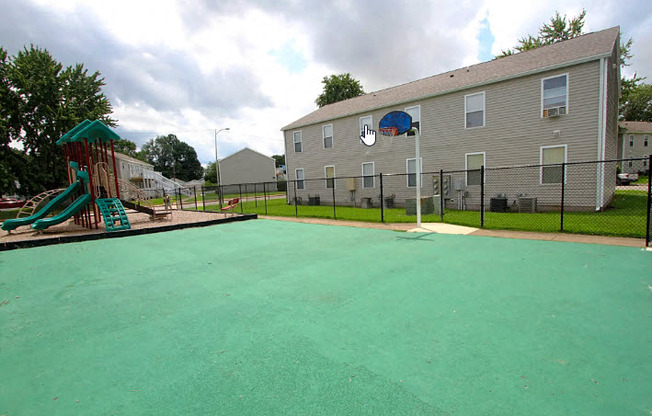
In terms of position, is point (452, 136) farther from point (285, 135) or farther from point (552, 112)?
point (285, 135)

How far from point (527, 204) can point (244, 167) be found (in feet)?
144

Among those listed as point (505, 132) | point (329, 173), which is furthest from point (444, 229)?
point (329, 173)

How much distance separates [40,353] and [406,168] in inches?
647

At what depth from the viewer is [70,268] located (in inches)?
251

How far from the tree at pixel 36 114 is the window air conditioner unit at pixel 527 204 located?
28423 mm

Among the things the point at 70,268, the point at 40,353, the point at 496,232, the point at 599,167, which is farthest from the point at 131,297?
the point at 599,167

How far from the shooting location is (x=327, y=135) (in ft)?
69.7

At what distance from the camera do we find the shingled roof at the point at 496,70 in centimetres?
1219

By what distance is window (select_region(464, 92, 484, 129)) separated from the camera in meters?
A: 14.6

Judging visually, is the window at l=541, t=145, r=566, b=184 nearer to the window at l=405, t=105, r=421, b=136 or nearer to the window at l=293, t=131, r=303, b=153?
the window at l=405, t=105, r=421, b=136

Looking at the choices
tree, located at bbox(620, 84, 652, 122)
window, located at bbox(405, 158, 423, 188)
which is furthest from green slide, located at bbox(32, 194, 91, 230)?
tree, located at bbox(620, 84, 652, 122)

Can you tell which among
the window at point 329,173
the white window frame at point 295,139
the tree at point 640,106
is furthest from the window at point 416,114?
the tree at point 640,106

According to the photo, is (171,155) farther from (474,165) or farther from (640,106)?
(640,106)

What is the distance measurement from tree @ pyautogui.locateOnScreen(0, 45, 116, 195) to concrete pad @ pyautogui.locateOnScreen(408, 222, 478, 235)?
25.5 m
